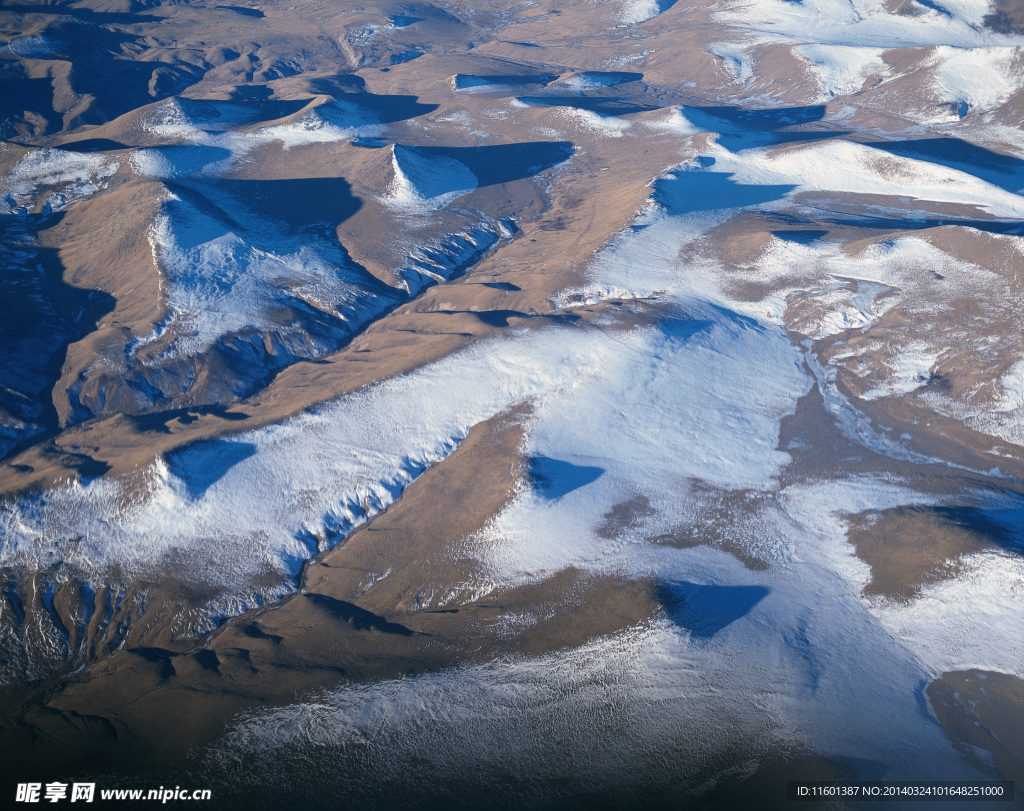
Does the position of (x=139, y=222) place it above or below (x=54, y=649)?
above

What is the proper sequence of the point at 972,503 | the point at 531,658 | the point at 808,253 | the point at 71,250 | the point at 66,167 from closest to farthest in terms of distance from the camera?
the point at 531,658 → the point at 972,503 → the point at 808,253 → the point at 71,250 → the point at 66,167

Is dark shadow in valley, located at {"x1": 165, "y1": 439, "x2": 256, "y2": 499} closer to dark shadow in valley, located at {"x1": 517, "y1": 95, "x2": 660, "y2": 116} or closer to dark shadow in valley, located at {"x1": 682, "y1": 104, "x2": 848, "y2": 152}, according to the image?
dark shadow in valley, located at {"x1": 682, "y1": 104, "x2": 848, "y2": 152}

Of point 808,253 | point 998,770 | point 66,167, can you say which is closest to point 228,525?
point 998,770

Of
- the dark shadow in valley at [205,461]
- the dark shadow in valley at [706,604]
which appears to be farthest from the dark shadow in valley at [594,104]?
the dark shadow in valley at [706,604]

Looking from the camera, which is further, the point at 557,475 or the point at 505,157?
the point at 505,157

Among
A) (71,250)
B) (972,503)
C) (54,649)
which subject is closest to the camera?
(54,649)

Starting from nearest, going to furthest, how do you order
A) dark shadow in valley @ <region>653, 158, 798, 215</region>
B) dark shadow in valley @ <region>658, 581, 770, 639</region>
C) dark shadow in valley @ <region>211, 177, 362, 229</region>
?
dark shadow in valley @ <region>658, 581, 770, 639</region>
dark shadow in valley @ <region>211, 177, 362, 229</region>
dark shadow in valley @ <region>653, 158, 798, 215</region>

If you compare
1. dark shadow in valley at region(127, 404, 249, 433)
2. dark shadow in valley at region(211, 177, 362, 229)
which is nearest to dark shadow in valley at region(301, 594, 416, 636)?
dark shadow in valley at region(127, 404, 249, 433)

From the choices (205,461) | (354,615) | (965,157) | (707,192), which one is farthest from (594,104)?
(354,615)

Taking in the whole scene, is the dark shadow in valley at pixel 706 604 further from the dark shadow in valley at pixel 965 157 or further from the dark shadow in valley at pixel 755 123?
the dark shadow in valley at pixel 965 157

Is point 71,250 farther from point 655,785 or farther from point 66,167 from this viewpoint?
point 655,785

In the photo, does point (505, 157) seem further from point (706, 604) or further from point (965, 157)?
point (706, 604)
